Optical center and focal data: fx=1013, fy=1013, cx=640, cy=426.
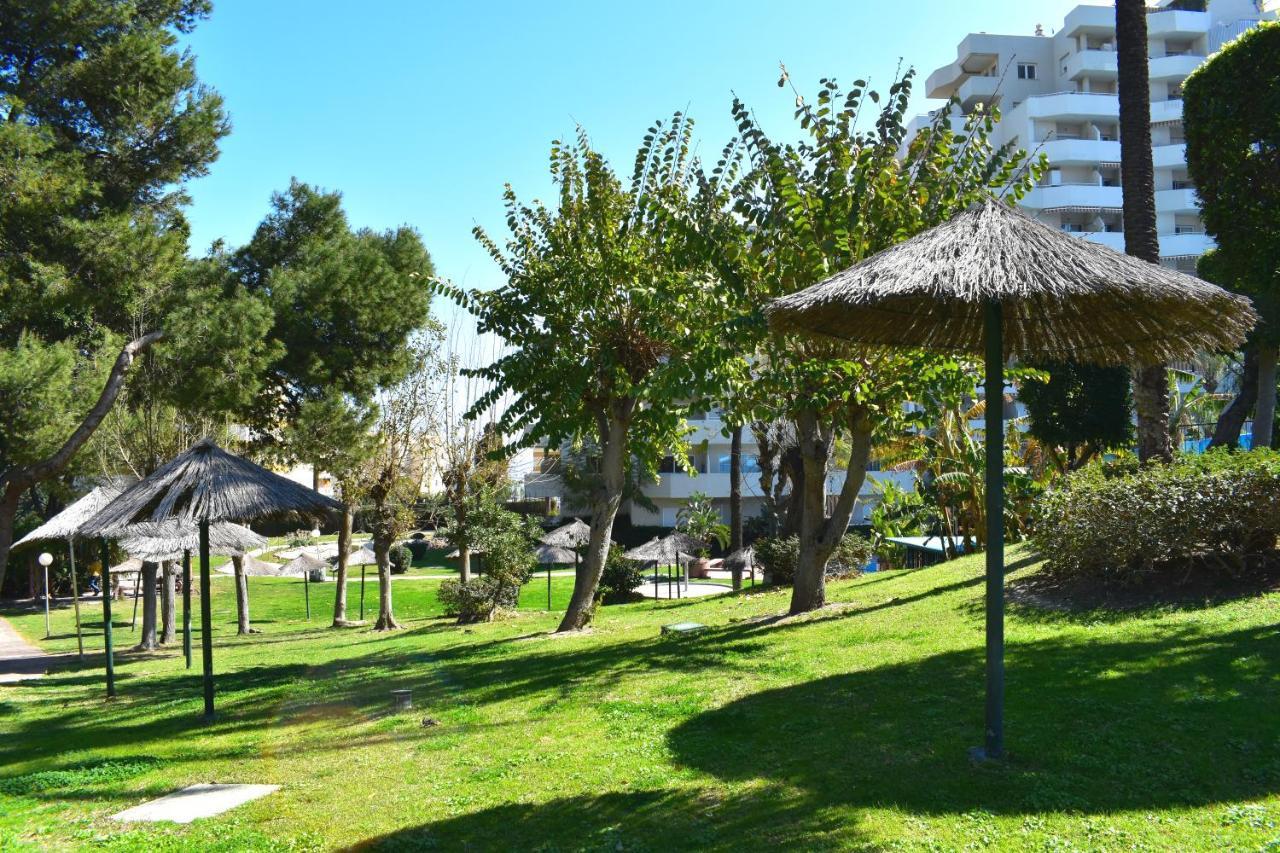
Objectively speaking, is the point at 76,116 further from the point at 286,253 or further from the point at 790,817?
the point at 790,817

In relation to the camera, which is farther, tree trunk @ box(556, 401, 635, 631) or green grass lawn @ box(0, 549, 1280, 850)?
tree trunk @ box(556, 401, 635, 631)

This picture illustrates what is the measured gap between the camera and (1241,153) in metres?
12.4

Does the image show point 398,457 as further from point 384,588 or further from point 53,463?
point 53,463

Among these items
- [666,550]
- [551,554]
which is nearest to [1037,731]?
[551,554]

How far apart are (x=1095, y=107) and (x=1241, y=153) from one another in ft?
152

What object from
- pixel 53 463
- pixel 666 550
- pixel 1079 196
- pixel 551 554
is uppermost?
pixel 1079 196

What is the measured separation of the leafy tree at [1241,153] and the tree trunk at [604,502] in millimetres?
8495

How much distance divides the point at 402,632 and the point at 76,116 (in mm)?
12518

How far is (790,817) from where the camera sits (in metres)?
5.87

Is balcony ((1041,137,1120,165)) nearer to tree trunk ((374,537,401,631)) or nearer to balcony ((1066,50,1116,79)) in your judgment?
balcony ((1066,50,1116,79))

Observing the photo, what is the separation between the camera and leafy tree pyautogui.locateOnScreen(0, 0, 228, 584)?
1764cm

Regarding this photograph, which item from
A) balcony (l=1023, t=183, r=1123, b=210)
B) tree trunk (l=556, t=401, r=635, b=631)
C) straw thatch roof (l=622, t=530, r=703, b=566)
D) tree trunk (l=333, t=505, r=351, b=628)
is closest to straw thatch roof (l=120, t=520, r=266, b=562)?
tree trunk (l=333, t=505, r=351, b=628)

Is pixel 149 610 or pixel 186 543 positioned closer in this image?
pixel 186 543

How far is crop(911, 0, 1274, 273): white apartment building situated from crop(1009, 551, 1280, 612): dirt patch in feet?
150
